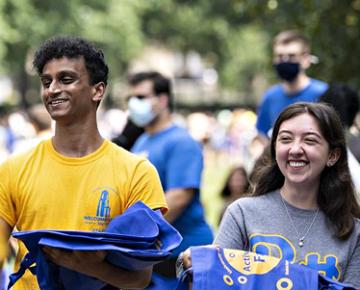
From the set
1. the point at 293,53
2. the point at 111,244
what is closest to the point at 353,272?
the point at 111,244

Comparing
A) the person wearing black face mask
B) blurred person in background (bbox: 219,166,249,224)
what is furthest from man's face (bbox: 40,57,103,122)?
blurred person in background (bbox: 219,166,249,224)

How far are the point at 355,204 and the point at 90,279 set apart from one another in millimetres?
1353

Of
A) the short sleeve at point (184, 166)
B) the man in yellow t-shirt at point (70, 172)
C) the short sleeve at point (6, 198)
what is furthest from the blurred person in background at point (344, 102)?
the short sleeve at point (6, 198)

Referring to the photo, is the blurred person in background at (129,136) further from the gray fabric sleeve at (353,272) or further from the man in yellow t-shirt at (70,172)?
the gray fabric sleeve at (353,272)

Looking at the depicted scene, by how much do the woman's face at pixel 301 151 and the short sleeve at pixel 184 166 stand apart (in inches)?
90.2

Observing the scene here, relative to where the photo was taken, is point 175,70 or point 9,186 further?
point 175,70

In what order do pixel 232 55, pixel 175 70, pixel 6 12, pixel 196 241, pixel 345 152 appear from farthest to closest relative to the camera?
pixel 175 70 < pixel 232 55 < pixel 6 12 < pixel 196 241 < pixel 345 152

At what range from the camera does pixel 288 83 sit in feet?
28.0


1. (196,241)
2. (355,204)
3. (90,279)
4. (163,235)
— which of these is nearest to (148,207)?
(163,235)

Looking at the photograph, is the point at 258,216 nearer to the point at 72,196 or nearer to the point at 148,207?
the point at 148,207

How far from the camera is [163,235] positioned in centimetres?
414

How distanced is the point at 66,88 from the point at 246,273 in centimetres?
115

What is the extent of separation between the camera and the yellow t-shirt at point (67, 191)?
4.32m

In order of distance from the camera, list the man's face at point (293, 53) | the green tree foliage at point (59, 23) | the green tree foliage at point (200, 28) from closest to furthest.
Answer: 1. the man's face at point (293, 53)
2. the green tree foliage at point (200, 28)
3. the green tree foliage at point (59, 23)
